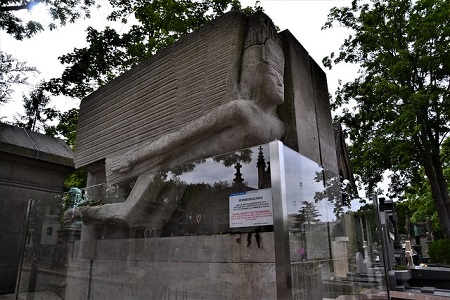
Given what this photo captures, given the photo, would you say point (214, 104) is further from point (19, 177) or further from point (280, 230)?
point (19, 177)

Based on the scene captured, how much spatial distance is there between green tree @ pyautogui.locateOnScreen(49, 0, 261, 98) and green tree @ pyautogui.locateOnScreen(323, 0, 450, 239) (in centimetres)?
717

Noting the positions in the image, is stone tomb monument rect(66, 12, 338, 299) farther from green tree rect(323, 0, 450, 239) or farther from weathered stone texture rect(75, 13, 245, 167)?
green tree rect(323, 0, 450, 239)

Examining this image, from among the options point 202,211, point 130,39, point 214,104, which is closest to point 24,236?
point 202,211

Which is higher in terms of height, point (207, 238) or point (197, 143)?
point (197, 143)

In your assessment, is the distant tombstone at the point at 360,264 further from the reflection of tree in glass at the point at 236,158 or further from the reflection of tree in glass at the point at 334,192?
the reflection of tree in glass at the point at 236,158

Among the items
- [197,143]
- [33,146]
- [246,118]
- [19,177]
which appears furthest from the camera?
[33,146]

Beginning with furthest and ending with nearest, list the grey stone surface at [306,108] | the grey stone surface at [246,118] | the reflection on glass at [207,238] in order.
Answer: the grey stone surface at [306,108] < the grey stone surface at [246,118] < the reflection on glass at [207,238]

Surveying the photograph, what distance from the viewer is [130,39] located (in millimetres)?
11672

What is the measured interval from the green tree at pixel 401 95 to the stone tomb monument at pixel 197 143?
10395mm

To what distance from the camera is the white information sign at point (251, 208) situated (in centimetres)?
276

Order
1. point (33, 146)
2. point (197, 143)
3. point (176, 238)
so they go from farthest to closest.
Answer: point (33, 146), point (197, 143), point (176, 238)

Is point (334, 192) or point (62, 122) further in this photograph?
point (62, 122)

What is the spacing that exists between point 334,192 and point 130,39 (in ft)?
33.4

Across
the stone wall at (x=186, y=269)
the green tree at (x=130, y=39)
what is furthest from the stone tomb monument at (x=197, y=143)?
the green tree at (x=130, y=39)
